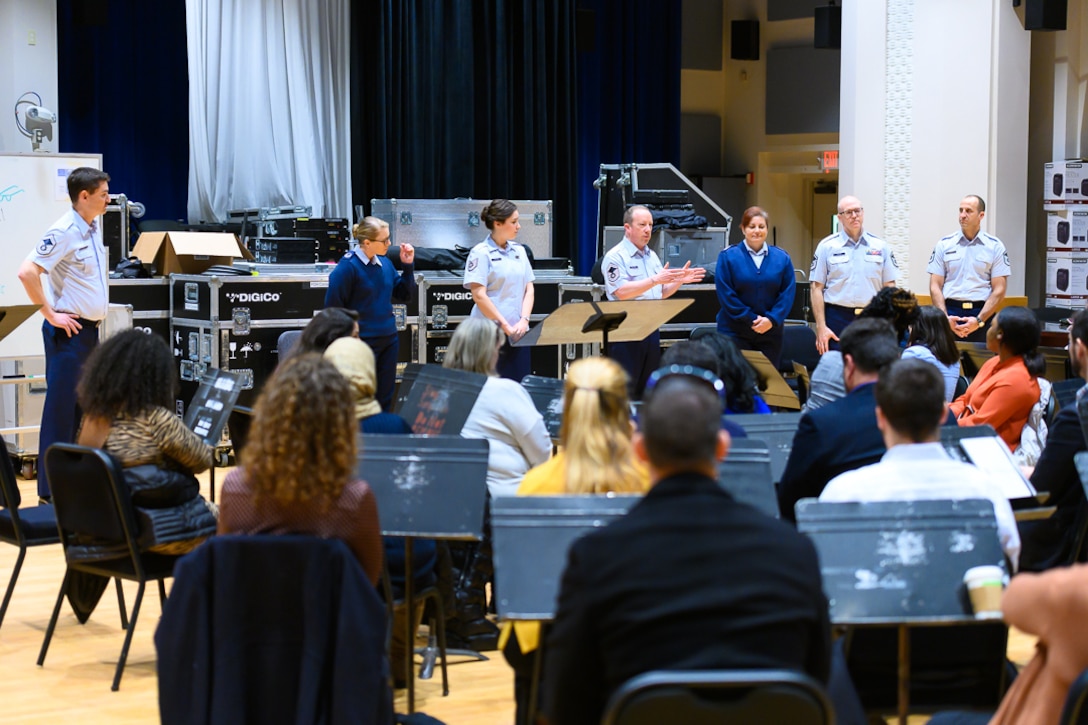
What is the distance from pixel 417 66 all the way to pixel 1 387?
540cm

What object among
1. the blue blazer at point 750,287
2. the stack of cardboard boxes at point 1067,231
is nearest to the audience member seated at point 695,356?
the blue blazer at point 750,287

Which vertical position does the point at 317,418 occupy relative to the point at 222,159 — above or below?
below

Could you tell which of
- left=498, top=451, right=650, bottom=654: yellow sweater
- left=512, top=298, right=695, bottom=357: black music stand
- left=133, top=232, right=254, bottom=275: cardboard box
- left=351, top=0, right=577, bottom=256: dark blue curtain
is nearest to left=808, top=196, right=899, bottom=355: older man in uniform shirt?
left=512, top=298, right=695, bottom=357: black music stand

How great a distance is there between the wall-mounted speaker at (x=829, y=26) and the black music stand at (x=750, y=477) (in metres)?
8.47

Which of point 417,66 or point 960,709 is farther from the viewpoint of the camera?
point 417,66

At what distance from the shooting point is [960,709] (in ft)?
9.45

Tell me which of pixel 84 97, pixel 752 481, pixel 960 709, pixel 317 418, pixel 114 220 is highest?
pixel 84 97

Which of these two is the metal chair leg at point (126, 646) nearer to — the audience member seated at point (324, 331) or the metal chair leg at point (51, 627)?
the metal chair leg at point (51, 627)

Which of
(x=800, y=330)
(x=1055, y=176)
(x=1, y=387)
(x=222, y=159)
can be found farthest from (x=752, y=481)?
(x=222, y=159)

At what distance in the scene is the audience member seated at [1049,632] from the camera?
6.62 feet

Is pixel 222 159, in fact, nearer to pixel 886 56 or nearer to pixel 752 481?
pixel 886 56

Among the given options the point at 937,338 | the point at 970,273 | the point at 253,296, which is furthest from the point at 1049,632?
the point at 253,296

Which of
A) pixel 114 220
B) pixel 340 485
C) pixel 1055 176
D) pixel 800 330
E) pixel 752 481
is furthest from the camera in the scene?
pixel 1055 176

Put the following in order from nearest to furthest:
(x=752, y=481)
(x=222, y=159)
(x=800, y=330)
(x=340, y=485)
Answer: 1. (x=340, y=485)
2. (x=752, y=481)
3. (x=800, y=330)
4. (x=222, y=159)
